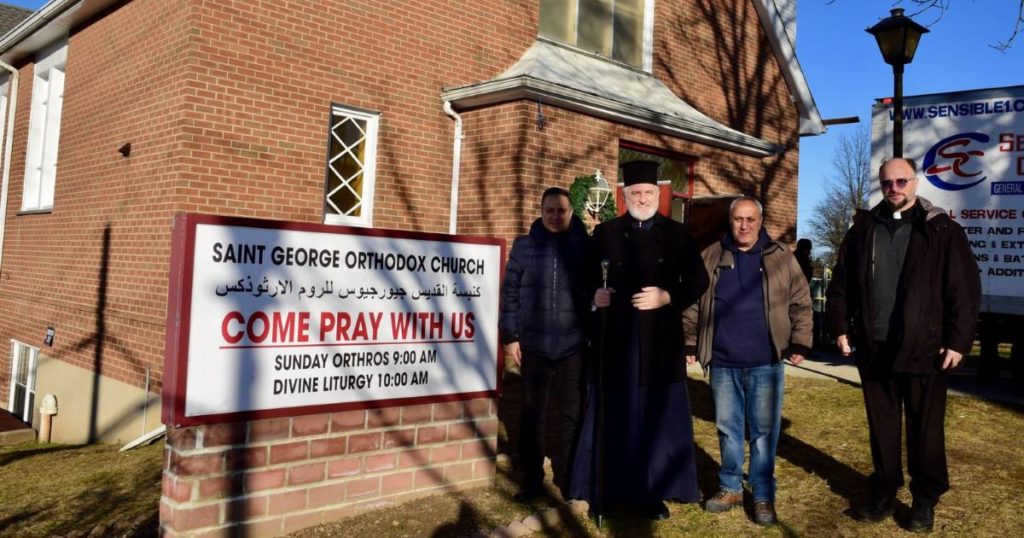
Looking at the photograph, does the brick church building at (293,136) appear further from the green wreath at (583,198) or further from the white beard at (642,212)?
the white beard at (642,212)

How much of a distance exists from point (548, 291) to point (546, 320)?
176 mm

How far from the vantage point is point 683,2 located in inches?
500

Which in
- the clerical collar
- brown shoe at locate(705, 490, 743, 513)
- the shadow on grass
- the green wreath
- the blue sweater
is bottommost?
the shadow on grass

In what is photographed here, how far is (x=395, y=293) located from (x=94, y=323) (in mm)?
6721

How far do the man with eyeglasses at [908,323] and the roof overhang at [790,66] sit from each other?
10245 mm

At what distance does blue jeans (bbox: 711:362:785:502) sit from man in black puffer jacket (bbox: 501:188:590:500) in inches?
34.5

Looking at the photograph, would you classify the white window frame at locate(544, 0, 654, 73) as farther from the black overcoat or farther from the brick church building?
the black overcoat

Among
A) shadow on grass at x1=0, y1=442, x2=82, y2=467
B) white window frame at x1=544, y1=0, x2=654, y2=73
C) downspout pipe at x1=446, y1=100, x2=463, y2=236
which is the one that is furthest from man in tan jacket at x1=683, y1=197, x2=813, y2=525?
shadow on grass at x1=0, y1=442, x2=82, y2=467

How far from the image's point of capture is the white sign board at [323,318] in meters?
3.98

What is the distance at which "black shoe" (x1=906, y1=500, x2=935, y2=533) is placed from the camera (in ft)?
14.6

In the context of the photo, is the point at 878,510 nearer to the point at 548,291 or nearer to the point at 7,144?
the point at 548,291

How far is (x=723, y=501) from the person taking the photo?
189 inches

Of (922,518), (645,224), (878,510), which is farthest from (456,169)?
(922,518)

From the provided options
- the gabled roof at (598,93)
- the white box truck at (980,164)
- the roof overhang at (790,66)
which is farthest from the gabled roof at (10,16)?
the white box truck at (980,164)
